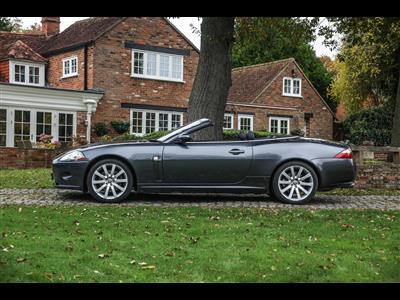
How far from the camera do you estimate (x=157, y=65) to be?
26.9 m

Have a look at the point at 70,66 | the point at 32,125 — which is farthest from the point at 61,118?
the point at 70,66

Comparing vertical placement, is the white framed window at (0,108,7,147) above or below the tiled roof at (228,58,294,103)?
below

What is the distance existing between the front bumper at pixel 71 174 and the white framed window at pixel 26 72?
666 inches

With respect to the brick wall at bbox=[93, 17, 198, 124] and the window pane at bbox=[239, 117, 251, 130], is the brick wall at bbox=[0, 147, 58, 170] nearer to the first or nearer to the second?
the brick wall at bbox=[93, 17, 198, 124]

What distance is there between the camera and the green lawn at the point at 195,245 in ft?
16.6

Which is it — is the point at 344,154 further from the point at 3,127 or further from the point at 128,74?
the point at 128,74

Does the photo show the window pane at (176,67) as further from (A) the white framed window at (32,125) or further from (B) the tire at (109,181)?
(B) the tire at (109,181)

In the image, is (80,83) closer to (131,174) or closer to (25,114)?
(25,114)

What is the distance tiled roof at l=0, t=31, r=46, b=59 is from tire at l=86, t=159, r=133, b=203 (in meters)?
17.7

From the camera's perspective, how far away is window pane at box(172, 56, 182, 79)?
90.1 ft

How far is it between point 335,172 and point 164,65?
18.2 metres

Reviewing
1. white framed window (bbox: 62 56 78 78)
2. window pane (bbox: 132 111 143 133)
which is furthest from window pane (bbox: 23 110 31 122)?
window pane (bbox: 132 111 143 133)
